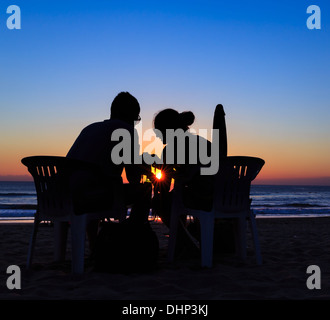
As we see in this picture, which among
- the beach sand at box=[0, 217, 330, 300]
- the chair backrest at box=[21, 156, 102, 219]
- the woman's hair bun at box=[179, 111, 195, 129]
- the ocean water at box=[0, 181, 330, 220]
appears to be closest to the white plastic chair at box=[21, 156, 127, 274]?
the chair backrest at box=[21, 156, 102, 219]

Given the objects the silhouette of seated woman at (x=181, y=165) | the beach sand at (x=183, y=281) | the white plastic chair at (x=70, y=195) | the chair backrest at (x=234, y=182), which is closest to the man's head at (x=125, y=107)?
the silhouette of seated woman at (x=181, y=165)

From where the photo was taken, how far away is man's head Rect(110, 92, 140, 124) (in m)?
3.76

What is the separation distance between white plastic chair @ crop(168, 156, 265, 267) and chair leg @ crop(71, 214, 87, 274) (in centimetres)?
98

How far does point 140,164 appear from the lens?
3643 millimetres

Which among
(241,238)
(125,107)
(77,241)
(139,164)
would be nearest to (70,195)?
(77,241)

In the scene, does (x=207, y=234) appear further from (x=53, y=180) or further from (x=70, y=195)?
(x=53, y=180)

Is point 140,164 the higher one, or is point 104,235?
point 140,164

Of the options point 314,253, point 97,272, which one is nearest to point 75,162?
point 97,272

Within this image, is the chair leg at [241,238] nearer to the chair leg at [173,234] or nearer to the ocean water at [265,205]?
the chair leg at [173,234]

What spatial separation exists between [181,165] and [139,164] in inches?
17.2
